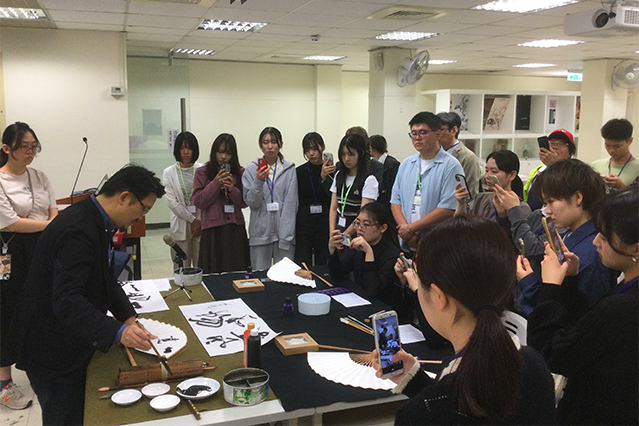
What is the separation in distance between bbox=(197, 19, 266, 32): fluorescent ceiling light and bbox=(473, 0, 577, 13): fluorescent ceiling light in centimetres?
243

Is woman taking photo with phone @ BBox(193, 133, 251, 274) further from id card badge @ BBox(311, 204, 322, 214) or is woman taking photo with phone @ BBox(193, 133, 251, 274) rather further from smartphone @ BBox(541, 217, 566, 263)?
smartphone @ BBox(541, 217, 566, 263)

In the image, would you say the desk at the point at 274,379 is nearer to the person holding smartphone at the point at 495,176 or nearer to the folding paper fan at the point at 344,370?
the folding paper fan at the point at 344,370

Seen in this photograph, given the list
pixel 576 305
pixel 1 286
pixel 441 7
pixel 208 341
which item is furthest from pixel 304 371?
pixel 441 7

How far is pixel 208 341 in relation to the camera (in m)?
2.06

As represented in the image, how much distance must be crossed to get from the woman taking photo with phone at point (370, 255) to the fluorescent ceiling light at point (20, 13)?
159 inches

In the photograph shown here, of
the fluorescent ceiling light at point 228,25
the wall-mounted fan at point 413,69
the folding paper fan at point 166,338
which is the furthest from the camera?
the wall-mounted fan at point 413,69

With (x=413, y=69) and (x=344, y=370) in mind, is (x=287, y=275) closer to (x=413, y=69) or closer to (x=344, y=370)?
(x=344, y=370)

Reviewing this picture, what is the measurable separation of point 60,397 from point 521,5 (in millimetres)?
4798

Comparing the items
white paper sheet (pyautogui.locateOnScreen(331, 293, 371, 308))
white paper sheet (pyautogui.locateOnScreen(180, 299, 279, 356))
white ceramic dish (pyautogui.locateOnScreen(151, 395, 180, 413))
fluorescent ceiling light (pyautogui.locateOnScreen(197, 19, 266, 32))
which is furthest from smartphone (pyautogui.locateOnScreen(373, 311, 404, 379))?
fluorescent ceiling light (pyautogui.locateOnScreen(197, 19, 266, 32))

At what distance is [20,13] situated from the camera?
4.95 m

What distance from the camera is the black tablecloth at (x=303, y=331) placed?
1659mm

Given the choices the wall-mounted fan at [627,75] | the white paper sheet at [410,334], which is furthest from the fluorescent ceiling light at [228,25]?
the wall-mounted fan at [627,75]

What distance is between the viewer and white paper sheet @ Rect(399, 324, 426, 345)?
81.3 inches

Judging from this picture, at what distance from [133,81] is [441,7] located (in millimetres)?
4898
